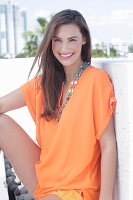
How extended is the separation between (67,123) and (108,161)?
0.29 metres

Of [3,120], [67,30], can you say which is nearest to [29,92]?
[3,120]

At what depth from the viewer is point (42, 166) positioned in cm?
176

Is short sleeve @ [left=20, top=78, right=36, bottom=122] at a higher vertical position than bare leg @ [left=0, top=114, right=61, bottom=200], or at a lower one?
higher

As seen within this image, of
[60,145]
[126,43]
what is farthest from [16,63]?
[126,43]

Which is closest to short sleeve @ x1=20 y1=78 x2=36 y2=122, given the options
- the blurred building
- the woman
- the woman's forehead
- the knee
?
the woman

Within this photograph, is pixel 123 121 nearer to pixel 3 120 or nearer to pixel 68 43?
pixel 68 43

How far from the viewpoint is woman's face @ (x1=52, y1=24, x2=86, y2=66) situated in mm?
1688

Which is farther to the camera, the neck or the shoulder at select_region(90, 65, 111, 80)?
the neck

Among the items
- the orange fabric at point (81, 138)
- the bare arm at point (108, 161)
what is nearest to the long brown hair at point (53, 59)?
the orange fabric at point (81, 138)

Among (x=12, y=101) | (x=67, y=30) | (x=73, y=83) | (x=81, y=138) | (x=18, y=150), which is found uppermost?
(x=67, y=30)

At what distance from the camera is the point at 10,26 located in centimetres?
6869

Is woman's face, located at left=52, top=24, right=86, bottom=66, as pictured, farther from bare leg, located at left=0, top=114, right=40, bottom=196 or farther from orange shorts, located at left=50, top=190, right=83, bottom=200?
orange shorts, located at left=50, top=190, right=83, bottom=200

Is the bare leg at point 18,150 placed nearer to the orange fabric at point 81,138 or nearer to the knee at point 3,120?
the knee at point 3,120

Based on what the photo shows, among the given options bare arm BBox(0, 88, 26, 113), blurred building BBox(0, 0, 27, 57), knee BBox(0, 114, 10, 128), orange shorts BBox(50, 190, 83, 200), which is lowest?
orange shorts BBox(50, 190, 83, 200)
